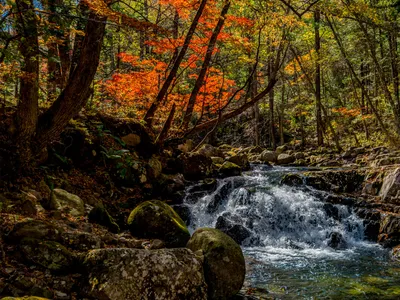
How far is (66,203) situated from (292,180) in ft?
24.5

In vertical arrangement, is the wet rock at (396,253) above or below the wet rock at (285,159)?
below

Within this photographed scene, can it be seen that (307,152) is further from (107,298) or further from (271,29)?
(107,298)

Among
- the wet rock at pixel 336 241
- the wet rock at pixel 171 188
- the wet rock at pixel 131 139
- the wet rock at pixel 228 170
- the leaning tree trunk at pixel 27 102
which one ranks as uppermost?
the leaning tree trunk at pixel 27 102

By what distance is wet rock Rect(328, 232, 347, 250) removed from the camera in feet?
25.7

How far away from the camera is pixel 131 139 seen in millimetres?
9391

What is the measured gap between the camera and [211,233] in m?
Answer: 4.74

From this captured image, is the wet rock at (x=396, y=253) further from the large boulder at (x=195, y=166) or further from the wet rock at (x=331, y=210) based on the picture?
the large boulder at (x=195, y=166)

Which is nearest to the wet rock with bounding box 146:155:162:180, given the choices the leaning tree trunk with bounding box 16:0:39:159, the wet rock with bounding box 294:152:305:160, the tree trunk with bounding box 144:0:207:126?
the tree trunk with bounding box 144:0:207:126

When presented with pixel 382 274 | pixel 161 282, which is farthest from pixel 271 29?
pixel 161 282

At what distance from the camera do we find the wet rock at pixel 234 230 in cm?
798

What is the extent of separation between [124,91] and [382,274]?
28.0 feet

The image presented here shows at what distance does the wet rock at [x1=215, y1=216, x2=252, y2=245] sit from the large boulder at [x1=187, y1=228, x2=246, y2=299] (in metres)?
3.44

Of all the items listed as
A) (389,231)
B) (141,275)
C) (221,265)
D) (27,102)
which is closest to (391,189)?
(389,231)

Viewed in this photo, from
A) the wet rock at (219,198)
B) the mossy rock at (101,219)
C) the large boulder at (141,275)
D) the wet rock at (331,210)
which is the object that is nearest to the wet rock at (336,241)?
the wet rock at (331,210)
